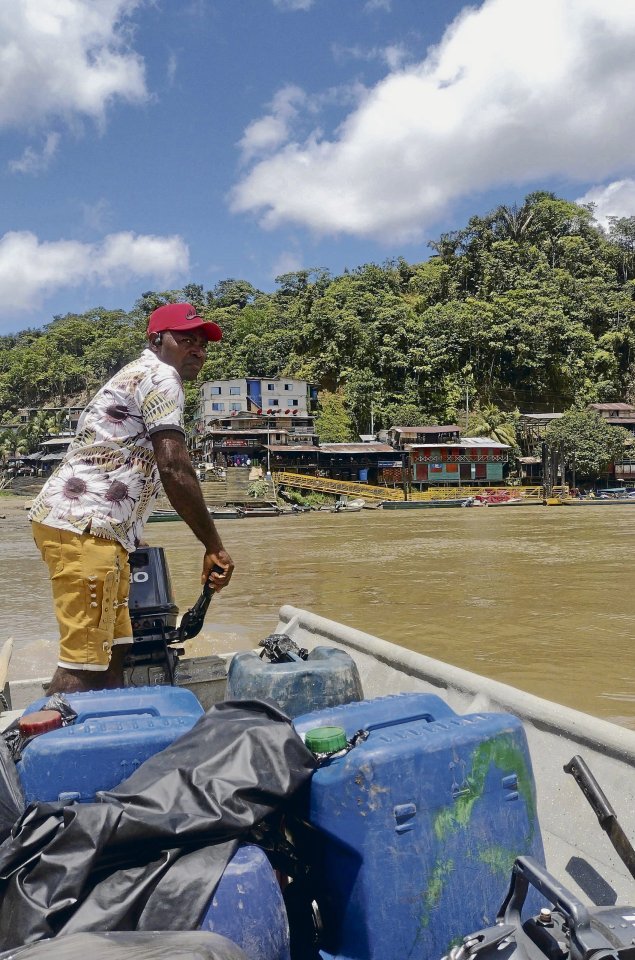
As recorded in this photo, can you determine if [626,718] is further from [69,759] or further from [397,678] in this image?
[69,759]

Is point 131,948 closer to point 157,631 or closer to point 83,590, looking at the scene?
point 83,590

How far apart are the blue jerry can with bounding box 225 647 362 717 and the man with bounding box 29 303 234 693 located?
396mm

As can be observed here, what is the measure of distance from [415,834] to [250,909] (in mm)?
395

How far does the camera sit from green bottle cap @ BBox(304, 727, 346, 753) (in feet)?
5.21

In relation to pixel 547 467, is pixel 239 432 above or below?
above

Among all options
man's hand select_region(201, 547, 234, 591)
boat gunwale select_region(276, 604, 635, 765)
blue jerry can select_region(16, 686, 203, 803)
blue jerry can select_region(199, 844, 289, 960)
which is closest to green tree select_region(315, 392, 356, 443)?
boat gunwale select_region(276, 604, 635, 765)

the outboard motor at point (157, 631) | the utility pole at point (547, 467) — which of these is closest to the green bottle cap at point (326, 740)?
the outboard motor at point (157, 631)

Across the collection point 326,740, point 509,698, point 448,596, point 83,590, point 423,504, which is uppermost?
point 83,590

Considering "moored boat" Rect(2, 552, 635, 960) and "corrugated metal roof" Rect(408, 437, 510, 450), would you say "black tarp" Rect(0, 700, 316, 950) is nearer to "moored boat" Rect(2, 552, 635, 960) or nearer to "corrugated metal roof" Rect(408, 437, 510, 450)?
"moored boat" Rect(2, 552, 635, 960)

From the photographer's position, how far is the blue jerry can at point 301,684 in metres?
2.48

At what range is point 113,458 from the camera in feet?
7.67

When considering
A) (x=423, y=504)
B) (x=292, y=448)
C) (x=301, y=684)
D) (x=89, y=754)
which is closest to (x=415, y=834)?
(x=89, y=754)

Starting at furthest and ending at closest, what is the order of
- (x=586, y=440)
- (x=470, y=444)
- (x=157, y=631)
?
1. (x=470, y=444)
2. (x=586, y=440)
3. (x=157, y=631)

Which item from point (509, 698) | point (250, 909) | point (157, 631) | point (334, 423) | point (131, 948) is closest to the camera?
point (131, 948)
